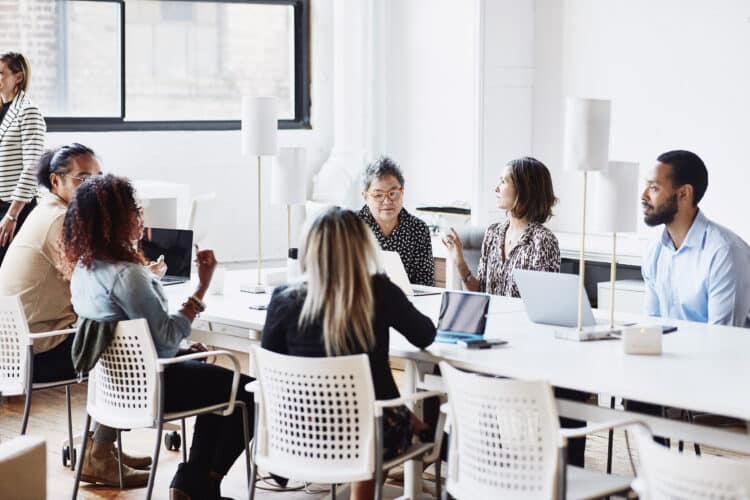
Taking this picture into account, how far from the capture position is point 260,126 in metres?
4.95

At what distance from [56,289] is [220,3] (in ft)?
11.9

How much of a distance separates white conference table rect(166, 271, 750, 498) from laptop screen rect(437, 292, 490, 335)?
0.10 metres

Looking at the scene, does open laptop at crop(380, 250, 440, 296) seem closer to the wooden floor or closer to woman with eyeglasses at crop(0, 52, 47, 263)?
the wooden floor

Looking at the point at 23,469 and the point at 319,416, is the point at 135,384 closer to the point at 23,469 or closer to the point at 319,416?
the point at 319,416

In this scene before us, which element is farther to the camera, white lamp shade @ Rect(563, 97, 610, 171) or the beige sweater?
the beige sweater

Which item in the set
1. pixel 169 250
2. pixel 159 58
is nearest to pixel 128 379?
pixel 169 250

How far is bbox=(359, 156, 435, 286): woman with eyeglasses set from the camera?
5203 millimetres

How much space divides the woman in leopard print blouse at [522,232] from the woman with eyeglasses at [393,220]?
390 mm

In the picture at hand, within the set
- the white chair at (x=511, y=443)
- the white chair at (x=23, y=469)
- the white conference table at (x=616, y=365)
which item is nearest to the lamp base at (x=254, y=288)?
the white conference table at (x=616, y=365)

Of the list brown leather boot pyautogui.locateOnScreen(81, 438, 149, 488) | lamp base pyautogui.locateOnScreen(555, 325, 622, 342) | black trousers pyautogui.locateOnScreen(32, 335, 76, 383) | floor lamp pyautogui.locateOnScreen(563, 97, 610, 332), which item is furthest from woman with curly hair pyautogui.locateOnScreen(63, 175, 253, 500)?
floor lamp pyautogui.locateOnScreen(563, 97, 610, 332)

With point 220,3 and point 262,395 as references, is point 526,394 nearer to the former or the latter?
point 262,395

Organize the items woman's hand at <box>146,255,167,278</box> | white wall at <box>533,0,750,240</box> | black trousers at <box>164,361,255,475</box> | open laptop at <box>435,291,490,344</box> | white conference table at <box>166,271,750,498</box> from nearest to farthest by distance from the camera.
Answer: white conference table at <box>166,271,750,498</box> < open laptop at <box>435,291,490,344</box> < black trousers at <box>164,361,255,475</box> < woman's hand at <box>146,255,167,278</box> < white wall at <box>533,0,750,240</box>

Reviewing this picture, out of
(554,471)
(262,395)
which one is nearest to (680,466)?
(554,471)

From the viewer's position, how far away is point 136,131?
24.5 feet
